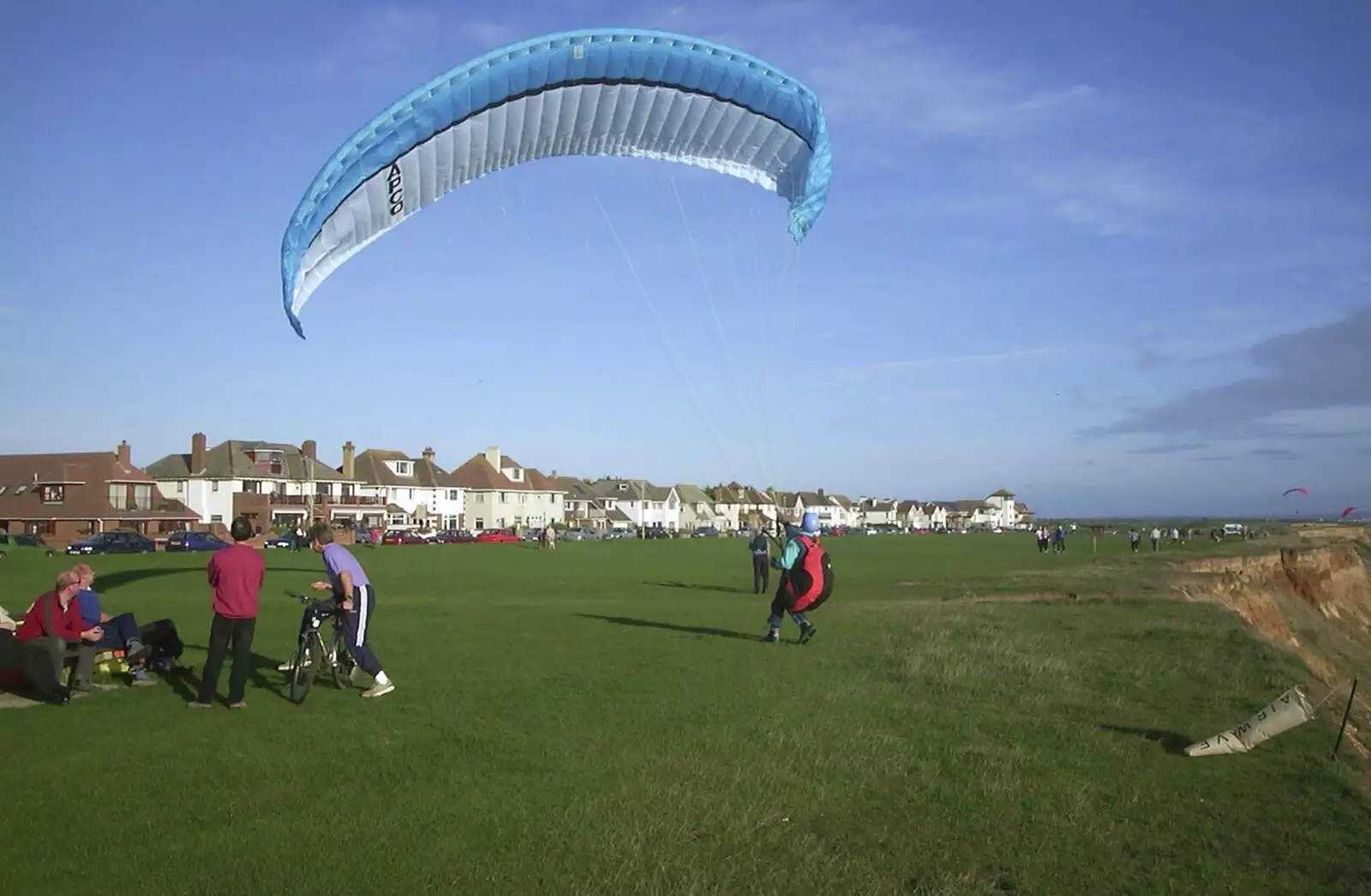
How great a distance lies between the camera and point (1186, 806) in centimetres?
658

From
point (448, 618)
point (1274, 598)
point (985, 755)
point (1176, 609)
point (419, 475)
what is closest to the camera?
point (985, 755)

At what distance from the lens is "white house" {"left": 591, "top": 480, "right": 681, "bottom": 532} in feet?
474

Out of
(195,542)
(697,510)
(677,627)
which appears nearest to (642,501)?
(697,510)

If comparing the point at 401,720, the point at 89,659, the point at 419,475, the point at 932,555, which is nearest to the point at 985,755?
the point at 401,720

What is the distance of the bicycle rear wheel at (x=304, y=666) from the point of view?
943 cm

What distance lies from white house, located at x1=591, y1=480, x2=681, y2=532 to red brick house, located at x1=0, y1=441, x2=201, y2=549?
75.2 m

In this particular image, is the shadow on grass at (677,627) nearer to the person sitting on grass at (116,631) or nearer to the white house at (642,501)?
the person sitting on grass at (116,631)

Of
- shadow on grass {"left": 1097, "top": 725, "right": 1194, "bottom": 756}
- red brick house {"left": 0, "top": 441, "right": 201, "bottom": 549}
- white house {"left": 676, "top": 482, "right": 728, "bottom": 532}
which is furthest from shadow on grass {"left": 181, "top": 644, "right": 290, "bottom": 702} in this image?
white house {"left": 676, "top": 482, "right": 728, "bottom": 532}

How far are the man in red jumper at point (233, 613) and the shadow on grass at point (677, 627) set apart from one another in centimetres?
682

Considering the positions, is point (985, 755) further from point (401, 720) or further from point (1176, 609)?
point (1176, 609)

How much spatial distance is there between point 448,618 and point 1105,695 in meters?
10.7

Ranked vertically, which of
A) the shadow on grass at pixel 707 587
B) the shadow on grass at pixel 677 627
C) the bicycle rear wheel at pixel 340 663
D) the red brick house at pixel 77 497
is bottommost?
the shadow on grass at pixel 707 587

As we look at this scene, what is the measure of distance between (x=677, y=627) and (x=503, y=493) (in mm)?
96011

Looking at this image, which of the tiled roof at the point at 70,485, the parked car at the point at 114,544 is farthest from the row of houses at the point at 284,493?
the parked car at the point at 114,544
